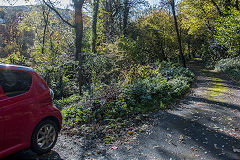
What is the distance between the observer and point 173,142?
460 cm

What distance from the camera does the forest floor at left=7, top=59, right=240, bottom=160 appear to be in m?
3.99

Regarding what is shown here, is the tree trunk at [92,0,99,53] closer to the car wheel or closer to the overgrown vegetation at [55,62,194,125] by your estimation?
the overgrown vegetation at [55,62,194,125]

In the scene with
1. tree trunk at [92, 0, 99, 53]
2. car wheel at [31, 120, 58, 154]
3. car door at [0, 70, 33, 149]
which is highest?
tree trunk at [92, 0, 99, 53]

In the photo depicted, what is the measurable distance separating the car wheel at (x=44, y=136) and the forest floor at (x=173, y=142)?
0.70 feet

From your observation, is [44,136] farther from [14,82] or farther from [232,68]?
[232,68]

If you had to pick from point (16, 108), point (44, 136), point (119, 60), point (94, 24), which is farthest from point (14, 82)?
point (94, 24)

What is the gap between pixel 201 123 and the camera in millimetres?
5715

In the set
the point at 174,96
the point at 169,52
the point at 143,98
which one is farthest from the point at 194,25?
the point at 143,98

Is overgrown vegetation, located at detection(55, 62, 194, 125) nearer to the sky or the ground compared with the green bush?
nearer to the ground

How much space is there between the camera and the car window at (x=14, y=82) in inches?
132

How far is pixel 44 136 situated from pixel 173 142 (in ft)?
10.1

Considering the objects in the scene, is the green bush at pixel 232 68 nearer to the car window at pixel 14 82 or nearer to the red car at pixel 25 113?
the red car at pixel 25 113

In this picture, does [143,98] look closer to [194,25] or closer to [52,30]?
[194,25]

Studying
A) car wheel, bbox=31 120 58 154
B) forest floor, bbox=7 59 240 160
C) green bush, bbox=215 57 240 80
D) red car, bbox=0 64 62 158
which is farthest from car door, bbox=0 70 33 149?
green bush, bbox=215 57 240 80
